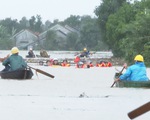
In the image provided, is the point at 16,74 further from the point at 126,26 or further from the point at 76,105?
the point at 126,26

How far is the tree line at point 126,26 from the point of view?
37094 millimetres

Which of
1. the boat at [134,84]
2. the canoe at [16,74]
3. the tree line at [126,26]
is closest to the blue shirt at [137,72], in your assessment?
the boat at [134,84]

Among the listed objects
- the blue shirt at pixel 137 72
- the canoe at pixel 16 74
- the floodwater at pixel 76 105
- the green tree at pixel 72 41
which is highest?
the green tree at pixel 72 41

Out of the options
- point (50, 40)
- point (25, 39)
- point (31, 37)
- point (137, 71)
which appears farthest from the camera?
point (25, 39)

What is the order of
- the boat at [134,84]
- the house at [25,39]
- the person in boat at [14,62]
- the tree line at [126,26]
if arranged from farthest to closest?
1. the house at [25,39]
2. the tree line at [126,26]
3. the person in boat at [14,62]
4. the boat at [134,84]

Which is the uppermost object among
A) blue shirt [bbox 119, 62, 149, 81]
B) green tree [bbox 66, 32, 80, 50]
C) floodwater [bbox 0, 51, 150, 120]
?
green tree [bbox 66, 32, 80, 50]

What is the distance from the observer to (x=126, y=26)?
4112 cm

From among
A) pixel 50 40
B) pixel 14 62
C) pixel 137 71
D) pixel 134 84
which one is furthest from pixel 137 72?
pixel 50 40

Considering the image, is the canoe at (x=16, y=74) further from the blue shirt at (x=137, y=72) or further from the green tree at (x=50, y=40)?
the green tree at (x=50, y=40)

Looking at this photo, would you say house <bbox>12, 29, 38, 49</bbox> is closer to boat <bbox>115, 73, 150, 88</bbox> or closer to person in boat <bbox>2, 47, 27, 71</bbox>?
person in boat <bbox>2, 47, 27, 71</bbox>

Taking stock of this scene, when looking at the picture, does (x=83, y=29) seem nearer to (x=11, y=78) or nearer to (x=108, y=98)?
(x=11, y=78)

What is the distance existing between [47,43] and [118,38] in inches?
1865

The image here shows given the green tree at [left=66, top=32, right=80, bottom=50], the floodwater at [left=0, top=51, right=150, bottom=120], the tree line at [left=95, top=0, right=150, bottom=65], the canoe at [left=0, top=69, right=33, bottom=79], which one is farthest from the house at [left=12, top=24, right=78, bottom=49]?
the floodwater at [left=0, top=51, right=150, bottom=120]

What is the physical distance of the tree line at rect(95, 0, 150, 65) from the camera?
37094mm
